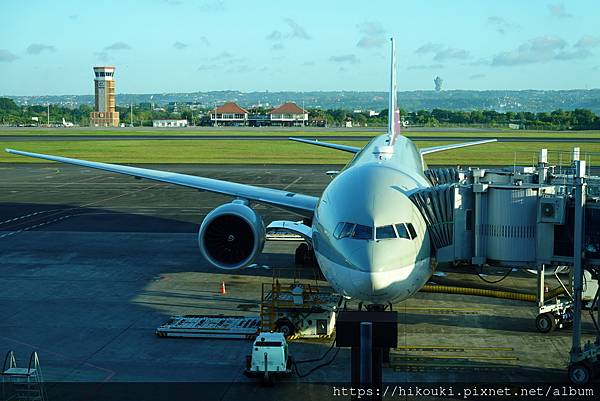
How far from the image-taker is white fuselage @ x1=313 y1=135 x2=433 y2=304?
16531 millimetres

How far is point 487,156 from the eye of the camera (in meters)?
81.9

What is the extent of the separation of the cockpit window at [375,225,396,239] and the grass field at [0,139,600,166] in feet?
184

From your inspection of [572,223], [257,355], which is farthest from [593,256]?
[257,355]

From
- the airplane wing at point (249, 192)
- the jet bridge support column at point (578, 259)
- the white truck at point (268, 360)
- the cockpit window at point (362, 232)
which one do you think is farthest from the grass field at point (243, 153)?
the white truck at point (268, 360)

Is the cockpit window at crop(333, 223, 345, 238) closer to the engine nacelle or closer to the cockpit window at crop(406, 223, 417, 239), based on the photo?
the cockpit window at crop(406, 223, 417, 239)

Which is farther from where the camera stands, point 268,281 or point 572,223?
point 268,281

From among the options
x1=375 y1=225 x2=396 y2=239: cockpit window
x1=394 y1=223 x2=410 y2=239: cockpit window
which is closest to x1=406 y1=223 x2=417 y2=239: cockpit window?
x1=394 y1=223 x2=410 y2=239: cockpit window

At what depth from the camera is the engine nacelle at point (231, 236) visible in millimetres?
24281

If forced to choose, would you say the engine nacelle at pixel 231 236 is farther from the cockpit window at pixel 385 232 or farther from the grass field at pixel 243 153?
the grass field at pixel 243 153

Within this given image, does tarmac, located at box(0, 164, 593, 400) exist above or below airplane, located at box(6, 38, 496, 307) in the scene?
below

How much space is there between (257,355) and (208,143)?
9122 centimetres

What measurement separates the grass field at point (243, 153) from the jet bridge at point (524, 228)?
54.2 m

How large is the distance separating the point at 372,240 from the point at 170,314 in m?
8.20

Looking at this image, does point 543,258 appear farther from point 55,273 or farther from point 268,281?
point 55,273
